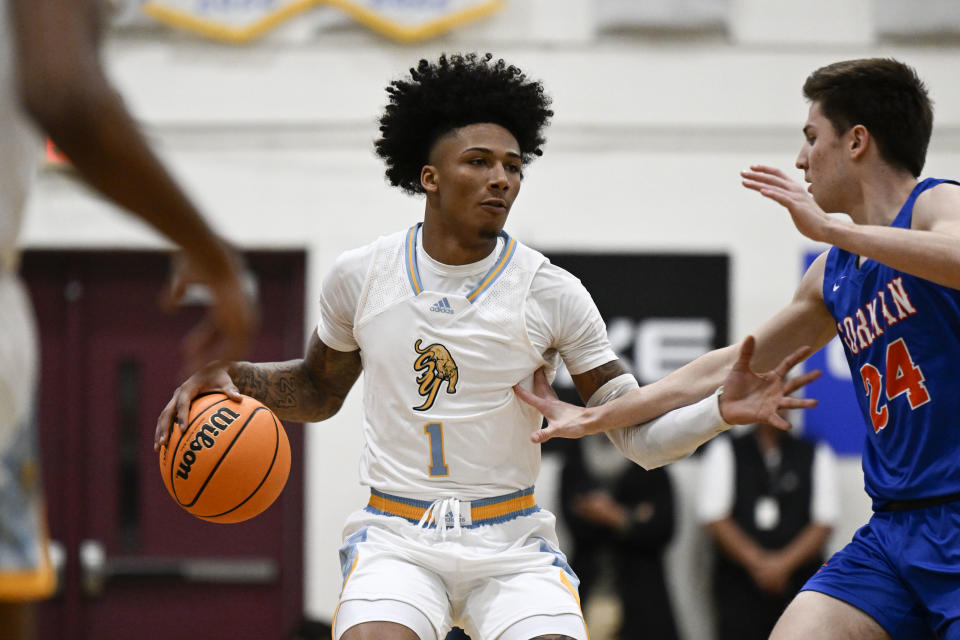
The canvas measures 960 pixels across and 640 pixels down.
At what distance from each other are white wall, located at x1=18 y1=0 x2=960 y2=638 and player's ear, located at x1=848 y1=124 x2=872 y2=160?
4.17 metres

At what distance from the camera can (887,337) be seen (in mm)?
3525

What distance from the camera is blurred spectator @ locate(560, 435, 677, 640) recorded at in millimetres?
7305

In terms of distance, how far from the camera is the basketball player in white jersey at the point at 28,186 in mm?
1733

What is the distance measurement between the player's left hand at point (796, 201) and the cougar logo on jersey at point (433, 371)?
1.12 metres

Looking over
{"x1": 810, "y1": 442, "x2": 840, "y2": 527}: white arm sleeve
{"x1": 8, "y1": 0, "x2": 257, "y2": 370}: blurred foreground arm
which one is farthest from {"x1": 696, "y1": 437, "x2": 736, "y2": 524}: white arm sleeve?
{"x1": 8, "y1": 0, "x2": 257, "y2": 370}: blurred foreground arm

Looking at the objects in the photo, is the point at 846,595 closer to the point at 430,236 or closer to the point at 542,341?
the point at 542,341

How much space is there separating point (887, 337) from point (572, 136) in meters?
4.62

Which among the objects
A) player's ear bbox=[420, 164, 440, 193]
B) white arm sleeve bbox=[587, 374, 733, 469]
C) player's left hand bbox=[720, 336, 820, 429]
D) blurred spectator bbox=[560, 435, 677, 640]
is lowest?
blurred spectator bbox=[560, 435, 677, 640]

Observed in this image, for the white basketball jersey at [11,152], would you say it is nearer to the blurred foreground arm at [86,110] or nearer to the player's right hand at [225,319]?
the blurred foreground arm at [86,110]

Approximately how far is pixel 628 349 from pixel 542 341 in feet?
13.0

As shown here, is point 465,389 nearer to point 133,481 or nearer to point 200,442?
Answer: point 200,442

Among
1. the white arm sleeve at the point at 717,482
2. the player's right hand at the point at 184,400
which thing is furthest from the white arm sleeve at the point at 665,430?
the white arm sleeve at the point at 717,482

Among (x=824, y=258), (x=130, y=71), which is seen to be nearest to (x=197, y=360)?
(x=824, y=258)

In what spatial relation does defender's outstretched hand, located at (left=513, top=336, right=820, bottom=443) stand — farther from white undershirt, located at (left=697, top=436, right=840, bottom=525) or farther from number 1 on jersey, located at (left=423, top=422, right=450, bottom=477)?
white undershirt, located at (left=697, top=436, right=840, bottom=525)
